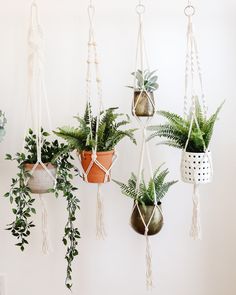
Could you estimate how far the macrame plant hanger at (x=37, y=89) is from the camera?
148 cm

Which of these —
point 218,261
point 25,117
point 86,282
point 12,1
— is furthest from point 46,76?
point 218,261

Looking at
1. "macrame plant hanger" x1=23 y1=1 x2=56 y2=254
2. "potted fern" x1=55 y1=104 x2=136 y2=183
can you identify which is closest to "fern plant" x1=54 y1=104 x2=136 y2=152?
"potted fern" x1=55 y1=104 x2=136 y2=183

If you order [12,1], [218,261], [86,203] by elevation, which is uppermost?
[12,1]

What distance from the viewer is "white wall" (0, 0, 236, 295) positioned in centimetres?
162

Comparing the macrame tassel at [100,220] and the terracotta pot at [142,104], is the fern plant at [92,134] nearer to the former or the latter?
the terracotta pot at [142,104]

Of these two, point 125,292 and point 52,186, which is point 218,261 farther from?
point 52,186

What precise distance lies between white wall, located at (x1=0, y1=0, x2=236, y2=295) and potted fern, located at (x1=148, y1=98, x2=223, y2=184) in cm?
21

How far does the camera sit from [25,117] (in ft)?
5.25

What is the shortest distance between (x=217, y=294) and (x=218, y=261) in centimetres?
16

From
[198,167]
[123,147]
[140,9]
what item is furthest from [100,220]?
[140,9]

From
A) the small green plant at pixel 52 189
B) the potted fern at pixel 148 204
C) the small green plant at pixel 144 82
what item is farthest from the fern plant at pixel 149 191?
the small green plant at pixel 144 82

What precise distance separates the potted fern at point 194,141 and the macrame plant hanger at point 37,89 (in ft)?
1.57

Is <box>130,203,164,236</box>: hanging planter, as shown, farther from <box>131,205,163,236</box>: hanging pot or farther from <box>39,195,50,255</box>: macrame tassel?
<box>39,195,50,255</box>: macrame tassel

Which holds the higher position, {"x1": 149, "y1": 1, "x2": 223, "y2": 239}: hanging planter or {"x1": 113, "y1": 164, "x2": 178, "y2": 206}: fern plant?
{"x1": 149, "y1": 1, "x2": 223, "y2": 239}: hanging planter
